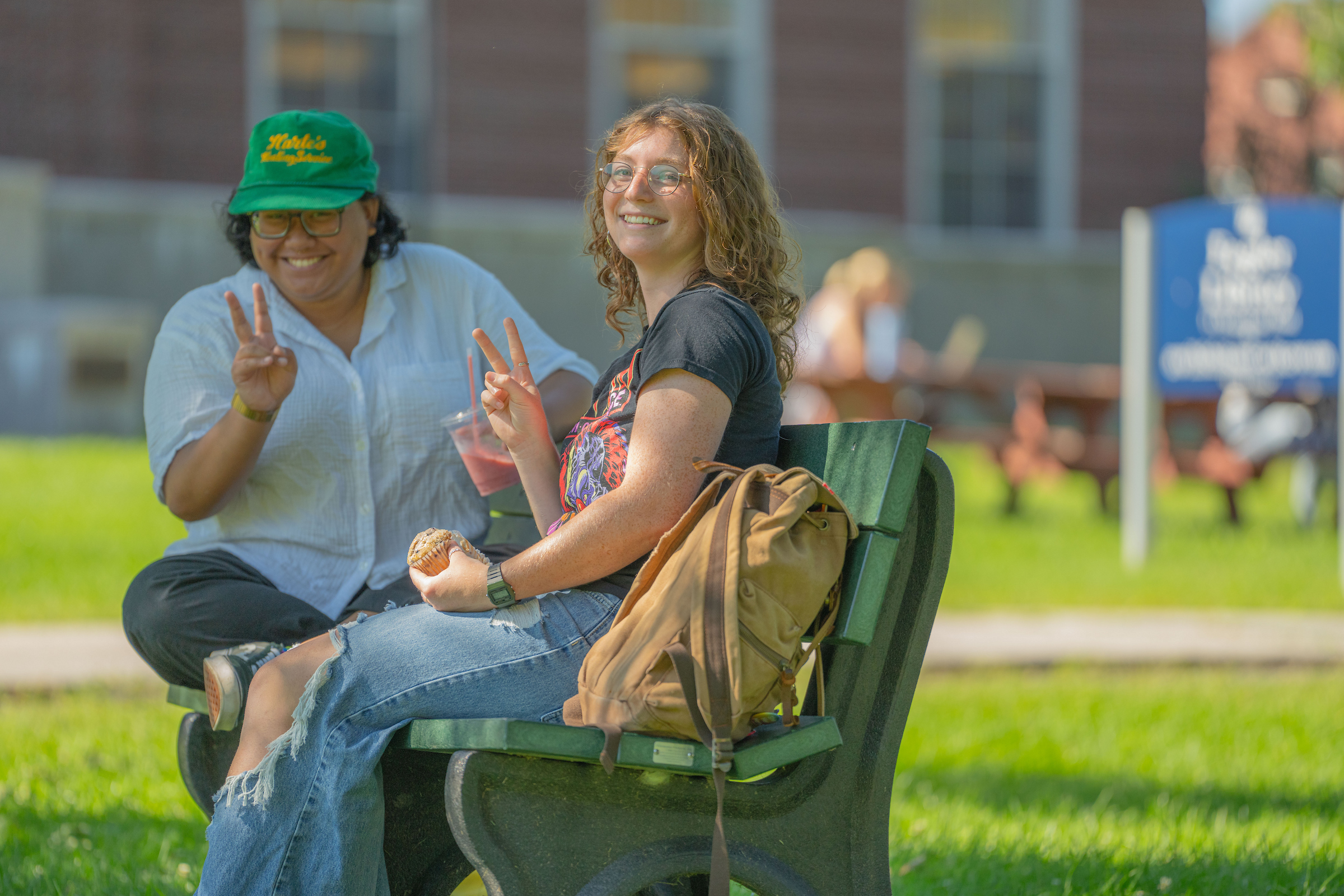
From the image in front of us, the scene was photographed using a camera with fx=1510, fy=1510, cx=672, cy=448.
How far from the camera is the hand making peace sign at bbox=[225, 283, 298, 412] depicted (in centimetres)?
297

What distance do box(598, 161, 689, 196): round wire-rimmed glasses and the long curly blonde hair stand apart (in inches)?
1.3

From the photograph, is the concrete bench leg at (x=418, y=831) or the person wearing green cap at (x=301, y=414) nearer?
the concrete bench leg at (x=418, y=831)

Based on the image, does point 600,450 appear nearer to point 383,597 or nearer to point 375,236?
point 383,597

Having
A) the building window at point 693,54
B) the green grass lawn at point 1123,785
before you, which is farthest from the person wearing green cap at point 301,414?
the building window at point 693,54

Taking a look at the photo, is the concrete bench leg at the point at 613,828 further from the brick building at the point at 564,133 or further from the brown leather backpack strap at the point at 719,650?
the brick building at the point at 564,133

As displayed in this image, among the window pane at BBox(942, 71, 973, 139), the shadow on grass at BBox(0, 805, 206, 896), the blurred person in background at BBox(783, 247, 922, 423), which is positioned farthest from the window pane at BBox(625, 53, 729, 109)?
the shadow on grass at BBox(0, 805, 206, 896)

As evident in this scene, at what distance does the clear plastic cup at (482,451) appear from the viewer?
2.94 meters

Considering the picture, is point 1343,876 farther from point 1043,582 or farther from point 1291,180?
point 1291,180

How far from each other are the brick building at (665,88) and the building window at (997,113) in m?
0.02

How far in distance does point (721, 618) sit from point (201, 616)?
1331 mm

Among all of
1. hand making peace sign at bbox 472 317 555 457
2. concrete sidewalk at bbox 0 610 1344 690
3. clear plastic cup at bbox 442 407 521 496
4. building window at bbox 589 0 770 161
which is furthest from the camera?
building window at bbox 589 0 770 161

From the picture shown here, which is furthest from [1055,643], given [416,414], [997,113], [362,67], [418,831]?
[997,113]

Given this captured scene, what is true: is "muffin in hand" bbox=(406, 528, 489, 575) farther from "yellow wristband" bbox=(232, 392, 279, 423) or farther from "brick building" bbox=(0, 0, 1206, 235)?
"brick building" bbox=(0, 0, 1206, 235)

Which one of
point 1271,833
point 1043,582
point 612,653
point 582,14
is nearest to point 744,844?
point 612,653
